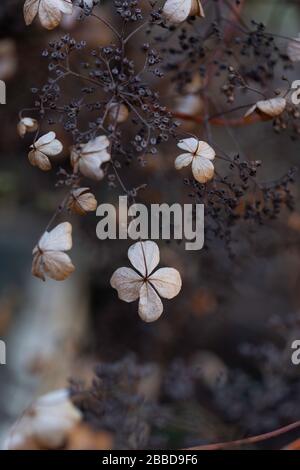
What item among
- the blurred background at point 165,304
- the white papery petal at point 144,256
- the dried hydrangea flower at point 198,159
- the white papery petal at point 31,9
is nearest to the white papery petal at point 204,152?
the dried hydrangea flower at point 198,159

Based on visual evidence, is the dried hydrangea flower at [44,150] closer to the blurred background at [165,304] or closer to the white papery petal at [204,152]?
the white papery petal at [204,152]

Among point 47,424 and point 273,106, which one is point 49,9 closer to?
point 273,106

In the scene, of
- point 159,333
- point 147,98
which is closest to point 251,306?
point 159,333

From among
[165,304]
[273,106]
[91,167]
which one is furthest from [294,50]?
[165,304]

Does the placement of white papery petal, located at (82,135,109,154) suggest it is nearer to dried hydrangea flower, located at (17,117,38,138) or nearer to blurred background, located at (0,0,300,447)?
dried hydrangea flower, located at (17,117,38,138)
